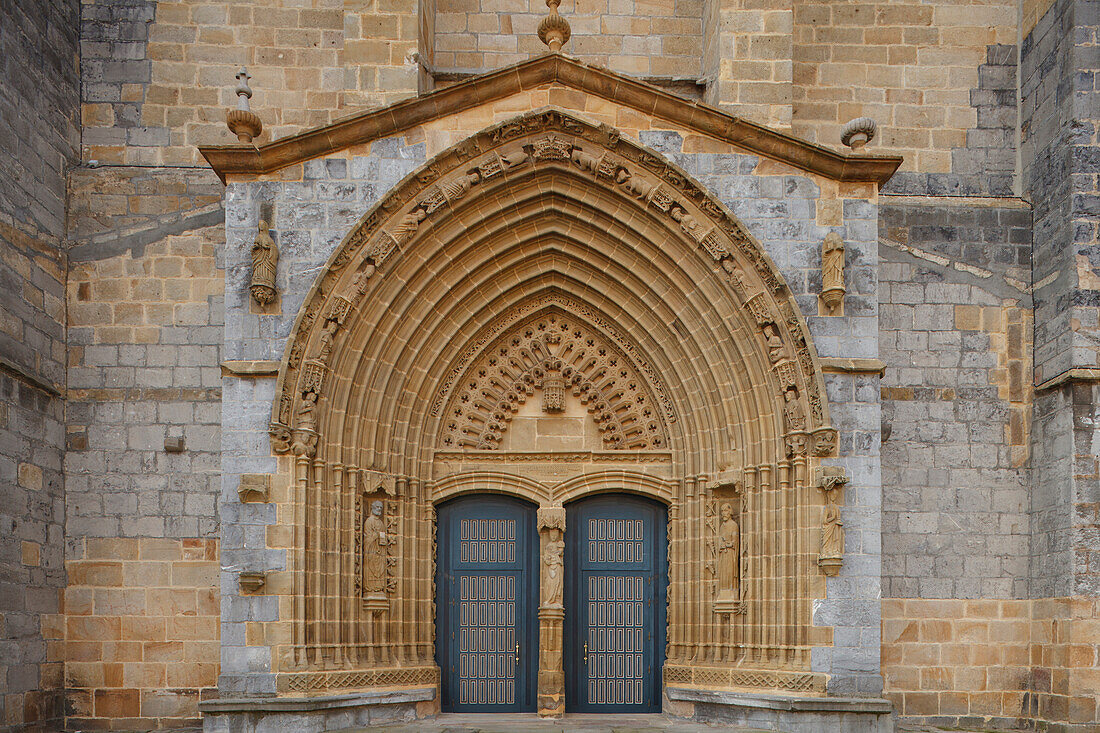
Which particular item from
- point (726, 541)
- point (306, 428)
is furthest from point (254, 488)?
point (726, 541)

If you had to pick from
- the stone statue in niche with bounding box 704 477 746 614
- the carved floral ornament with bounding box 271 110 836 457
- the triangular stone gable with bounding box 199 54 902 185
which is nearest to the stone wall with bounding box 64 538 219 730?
the carved floral ornament with bounding box 271 110 836 457

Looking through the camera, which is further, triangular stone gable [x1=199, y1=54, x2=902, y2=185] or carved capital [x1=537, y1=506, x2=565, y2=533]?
carved capital [x1=537, y1=506, x2=565, y2=533]

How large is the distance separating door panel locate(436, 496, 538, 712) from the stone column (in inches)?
10.1

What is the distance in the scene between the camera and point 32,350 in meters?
8.87

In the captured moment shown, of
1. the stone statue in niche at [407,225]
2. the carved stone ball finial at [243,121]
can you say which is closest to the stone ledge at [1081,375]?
the stone statue in niche at [407,225]

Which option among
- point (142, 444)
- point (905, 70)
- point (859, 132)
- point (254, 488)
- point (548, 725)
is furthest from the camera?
point (905, 70)

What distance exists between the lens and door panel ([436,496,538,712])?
29.6 ft

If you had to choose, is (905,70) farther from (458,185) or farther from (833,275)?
(458,185)

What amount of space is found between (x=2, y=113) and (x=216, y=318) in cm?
253

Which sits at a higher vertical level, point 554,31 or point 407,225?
point 554,31

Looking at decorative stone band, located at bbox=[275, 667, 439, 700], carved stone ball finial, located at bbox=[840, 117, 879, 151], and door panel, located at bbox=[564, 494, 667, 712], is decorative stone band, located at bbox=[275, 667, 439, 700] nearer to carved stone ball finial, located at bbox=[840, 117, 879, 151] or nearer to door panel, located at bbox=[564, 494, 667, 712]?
door panel, located at bbox=[564, 494, 667, 712]

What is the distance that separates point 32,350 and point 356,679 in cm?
423

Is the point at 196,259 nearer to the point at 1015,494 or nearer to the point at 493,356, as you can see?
the point at 493,356

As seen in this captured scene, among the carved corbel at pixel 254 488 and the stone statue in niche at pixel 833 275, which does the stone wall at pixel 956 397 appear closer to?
the stone statue in niche at pixel 833 275
